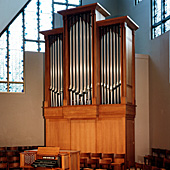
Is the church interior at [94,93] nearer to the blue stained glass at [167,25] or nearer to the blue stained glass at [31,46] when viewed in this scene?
the blue stained glass at [167,25]

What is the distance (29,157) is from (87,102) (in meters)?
3.12

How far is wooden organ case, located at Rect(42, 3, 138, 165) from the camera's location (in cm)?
1098

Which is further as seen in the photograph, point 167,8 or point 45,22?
point 45,22

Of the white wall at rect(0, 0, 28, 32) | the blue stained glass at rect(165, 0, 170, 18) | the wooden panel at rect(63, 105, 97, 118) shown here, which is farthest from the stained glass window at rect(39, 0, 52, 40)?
the blue stained glass at rect(165, 0, 170, 18)

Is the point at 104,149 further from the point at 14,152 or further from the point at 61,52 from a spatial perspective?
the point at 61,52

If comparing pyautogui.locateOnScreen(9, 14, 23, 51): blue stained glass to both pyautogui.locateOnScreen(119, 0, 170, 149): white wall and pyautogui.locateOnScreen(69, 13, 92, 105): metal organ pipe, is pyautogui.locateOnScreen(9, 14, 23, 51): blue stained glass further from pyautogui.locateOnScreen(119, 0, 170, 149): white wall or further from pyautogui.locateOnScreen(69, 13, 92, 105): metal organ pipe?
pyautogui.locateOnScreen(119, 0, 170, 149): white wall

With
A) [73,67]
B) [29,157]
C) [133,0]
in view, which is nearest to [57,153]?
[29,157]

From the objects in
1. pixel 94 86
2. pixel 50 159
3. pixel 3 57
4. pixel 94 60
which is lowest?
pixel 50 159

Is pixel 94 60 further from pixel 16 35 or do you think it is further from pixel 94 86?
pixel 16 35

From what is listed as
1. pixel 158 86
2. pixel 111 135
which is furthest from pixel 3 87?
pixel 158 86

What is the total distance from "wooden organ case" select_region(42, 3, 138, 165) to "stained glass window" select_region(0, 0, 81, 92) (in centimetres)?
188

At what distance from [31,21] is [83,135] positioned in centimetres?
544

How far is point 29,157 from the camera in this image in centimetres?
880

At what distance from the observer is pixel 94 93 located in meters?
11.1
